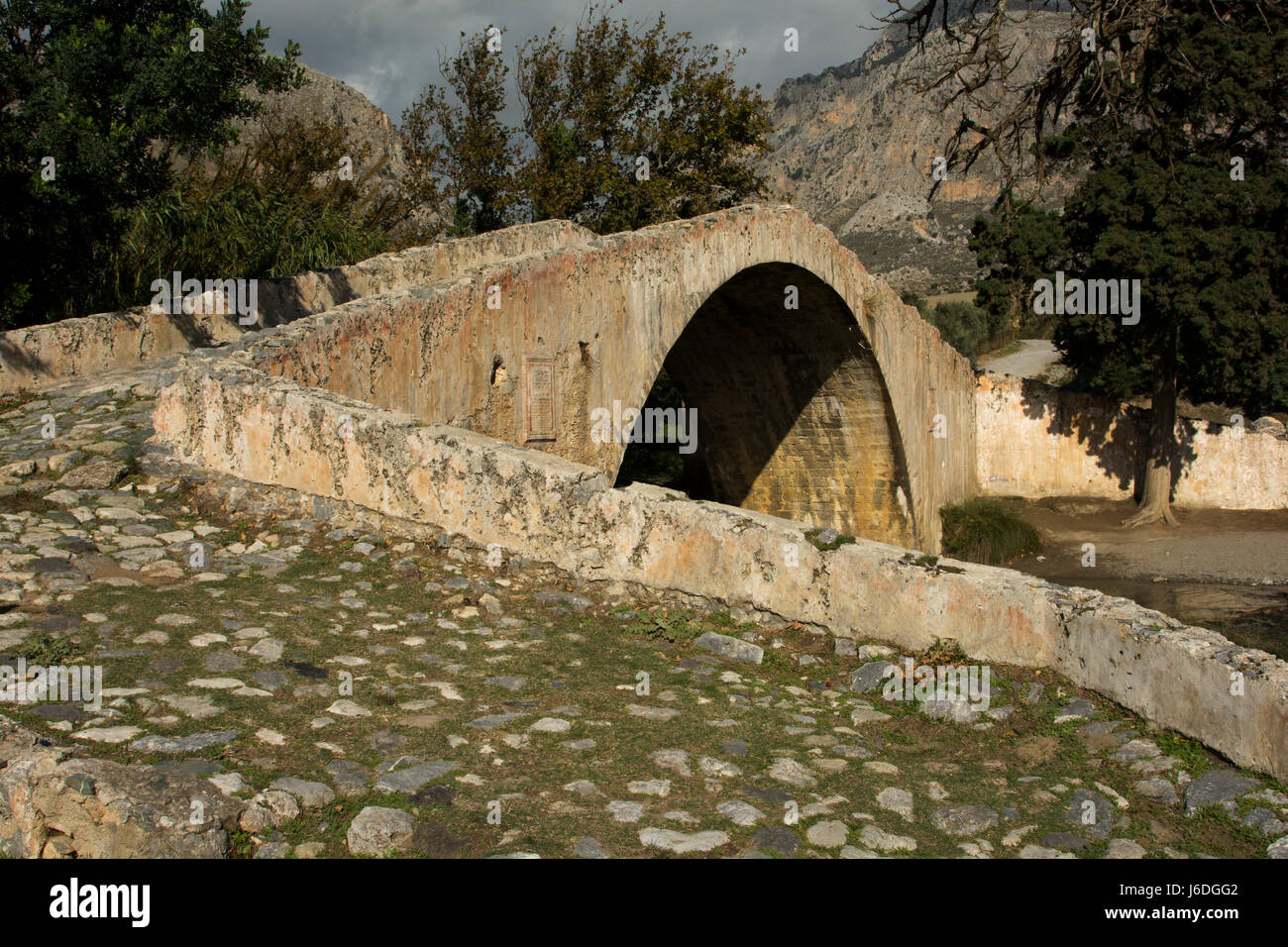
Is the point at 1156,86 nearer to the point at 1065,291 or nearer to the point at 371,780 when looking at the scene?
the point at 1065,291

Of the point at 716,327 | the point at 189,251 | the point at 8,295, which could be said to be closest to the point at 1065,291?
the point at 716,327

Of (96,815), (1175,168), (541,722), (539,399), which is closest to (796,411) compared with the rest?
(1175,168)

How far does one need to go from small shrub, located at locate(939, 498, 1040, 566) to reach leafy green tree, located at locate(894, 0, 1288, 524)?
3357mm

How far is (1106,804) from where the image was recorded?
12.7ft

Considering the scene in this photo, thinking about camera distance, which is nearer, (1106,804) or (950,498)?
(1106,804)

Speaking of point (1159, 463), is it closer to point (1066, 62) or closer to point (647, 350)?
point (1066, 62)

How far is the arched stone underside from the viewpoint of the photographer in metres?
15.5

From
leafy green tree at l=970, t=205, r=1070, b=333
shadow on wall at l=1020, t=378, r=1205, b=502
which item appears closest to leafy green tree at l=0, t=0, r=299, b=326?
leafy green tree at l=970, t=205, r=1070, b=333

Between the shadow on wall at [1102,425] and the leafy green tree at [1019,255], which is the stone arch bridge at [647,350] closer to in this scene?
the leafy green tree at [1019,255]

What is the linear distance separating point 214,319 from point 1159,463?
16237 mm

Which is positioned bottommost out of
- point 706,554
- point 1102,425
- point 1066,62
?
point 706,554

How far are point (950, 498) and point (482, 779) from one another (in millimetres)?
17355

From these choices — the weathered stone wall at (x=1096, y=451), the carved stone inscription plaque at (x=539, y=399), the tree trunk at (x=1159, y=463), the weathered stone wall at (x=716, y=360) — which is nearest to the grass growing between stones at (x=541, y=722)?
the weathered stone wall at (x=716, y=360)

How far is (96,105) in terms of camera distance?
927cm
